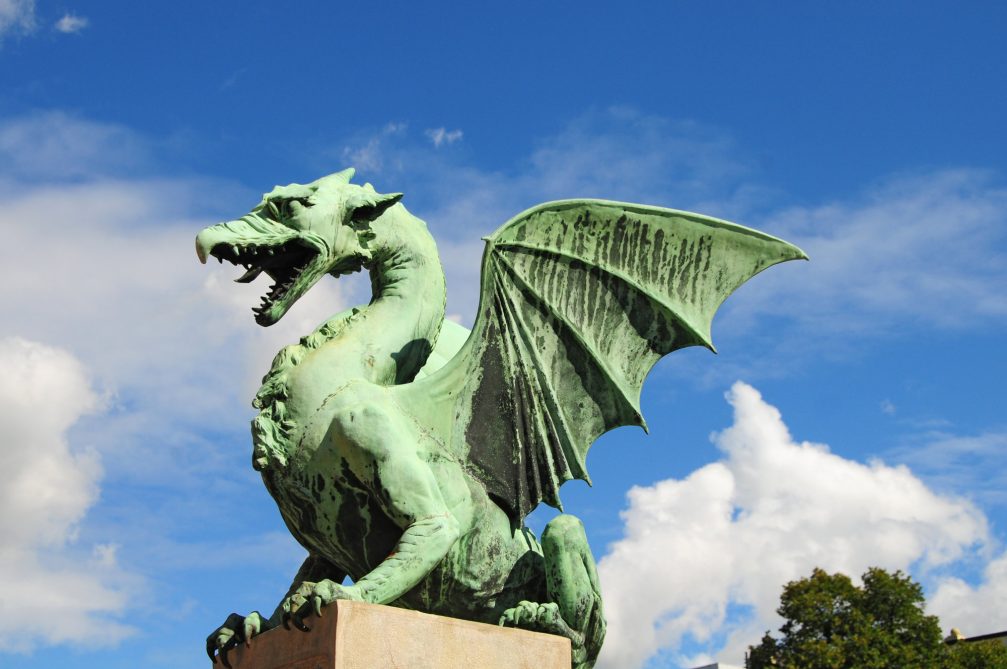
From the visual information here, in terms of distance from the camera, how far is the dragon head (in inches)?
221

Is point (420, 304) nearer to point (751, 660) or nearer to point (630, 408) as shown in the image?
point (630, 408)

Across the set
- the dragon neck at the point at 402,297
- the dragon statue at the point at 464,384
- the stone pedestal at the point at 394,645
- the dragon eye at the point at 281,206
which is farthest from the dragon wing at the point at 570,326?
the dragon eye at the point at 281,206

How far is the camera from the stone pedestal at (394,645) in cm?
454

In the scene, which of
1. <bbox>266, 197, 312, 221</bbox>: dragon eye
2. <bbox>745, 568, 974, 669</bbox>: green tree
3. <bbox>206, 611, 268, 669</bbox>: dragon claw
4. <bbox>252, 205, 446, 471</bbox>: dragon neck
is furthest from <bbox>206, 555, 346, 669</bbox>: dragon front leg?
<bbox>745, 568, 974, 669</bbox>: green tree

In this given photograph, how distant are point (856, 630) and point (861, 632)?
0.40 ft

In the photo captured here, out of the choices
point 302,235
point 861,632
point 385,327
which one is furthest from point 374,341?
point 861,632

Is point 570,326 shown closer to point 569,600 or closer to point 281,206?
point 569,600

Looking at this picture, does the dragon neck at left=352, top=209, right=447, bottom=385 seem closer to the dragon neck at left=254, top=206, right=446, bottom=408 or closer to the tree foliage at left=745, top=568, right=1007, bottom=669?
A: the dragon neck at left=254, top=206, right=446, bottom=408

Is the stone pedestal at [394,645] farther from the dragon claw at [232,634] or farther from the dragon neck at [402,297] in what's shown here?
the dragon neck at [402,297]

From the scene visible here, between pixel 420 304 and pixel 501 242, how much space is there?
542 mm

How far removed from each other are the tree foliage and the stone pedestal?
23.1 metres

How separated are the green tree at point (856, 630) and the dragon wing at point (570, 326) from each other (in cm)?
2233

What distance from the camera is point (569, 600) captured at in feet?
17.8

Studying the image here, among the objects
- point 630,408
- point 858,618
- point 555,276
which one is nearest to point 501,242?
point 555,276
